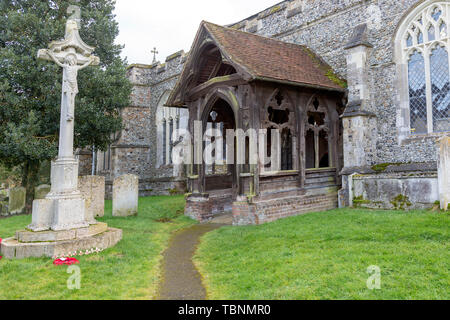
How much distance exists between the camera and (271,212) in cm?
877

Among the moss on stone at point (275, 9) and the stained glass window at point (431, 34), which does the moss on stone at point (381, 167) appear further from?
the moss on stone at point (275, 9)

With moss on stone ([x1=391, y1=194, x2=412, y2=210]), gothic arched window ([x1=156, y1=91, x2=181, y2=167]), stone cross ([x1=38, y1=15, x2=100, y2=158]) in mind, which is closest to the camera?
stone cross ([x1=38, y1=15, x2=100, y2=158])

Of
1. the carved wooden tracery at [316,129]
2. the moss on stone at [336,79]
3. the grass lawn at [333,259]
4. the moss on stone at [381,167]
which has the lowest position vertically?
the grass lawn at [333,259]

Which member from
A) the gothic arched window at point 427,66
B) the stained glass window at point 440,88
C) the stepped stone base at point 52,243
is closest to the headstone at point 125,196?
the stepped stone base at point 52,243

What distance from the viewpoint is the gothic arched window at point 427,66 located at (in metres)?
9.41

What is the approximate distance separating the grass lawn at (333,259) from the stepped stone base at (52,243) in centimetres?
189

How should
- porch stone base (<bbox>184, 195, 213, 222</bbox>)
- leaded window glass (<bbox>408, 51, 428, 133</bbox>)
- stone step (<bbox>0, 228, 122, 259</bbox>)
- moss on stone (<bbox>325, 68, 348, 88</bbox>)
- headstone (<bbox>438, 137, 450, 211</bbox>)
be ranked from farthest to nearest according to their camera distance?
1. moss on stone (<bbox>325, 68, 348, 88</bbox>)
2. porch stone base (<bbox>184, 195, 213, 222</bbox>)
3. leaded window glass (<bbox>408, 51, 428, 133</bbox>)
4. headstone (<bbox>438, 137, 450, 211</bbox>)
5. stone step (<bbox>0, 228, 122, 259</bbox>)

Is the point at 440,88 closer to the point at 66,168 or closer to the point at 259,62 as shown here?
the point at 259,62

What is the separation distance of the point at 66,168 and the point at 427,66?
10.1 m

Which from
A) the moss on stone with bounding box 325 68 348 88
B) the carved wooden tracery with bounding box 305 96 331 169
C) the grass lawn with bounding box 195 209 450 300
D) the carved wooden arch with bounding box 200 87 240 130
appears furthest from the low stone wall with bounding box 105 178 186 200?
the grass lawn with bounding box 195 209 450 300

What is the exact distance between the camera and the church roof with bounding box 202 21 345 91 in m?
8.80

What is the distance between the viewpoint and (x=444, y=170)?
7.20 metres

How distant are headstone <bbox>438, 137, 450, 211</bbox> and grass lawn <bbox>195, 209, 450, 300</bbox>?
2.18ft

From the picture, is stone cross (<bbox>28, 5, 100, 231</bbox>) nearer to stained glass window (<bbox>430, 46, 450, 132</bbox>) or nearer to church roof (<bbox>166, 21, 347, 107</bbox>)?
church roof (<bbox>166, 21, 347, 107</bbox>)
